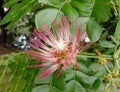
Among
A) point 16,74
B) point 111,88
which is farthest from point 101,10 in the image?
point 16,74

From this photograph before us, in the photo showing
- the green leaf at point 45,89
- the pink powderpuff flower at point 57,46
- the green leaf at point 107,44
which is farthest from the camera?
the green leaf at point 107,44

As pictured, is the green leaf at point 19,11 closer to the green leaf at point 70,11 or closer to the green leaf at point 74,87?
the green leaf at point 70,11

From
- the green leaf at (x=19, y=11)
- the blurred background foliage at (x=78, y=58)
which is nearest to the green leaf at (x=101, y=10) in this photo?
the blurred background foliage at (x=78, y=58)

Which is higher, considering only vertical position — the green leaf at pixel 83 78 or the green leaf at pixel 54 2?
the green leaf at pixel 54 2

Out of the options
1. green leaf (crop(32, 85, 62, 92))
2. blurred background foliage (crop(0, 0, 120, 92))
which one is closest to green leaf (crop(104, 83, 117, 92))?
blurred background foliage (crop(0, 0, 120, 92))

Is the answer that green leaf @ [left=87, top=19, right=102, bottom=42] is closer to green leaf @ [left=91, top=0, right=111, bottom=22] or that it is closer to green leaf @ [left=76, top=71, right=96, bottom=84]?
green leaf @ [left=91, top=0, right=111, bottom=22]

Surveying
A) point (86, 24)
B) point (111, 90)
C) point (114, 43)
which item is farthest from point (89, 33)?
point (114, 43)

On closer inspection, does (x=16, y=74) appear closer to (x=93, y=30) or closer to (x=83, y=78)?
(x=83, y=78)

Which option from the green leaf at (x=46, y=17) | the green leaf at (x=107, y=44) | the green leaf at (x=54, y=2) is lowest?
the green leaf at (x=107, y=44)
